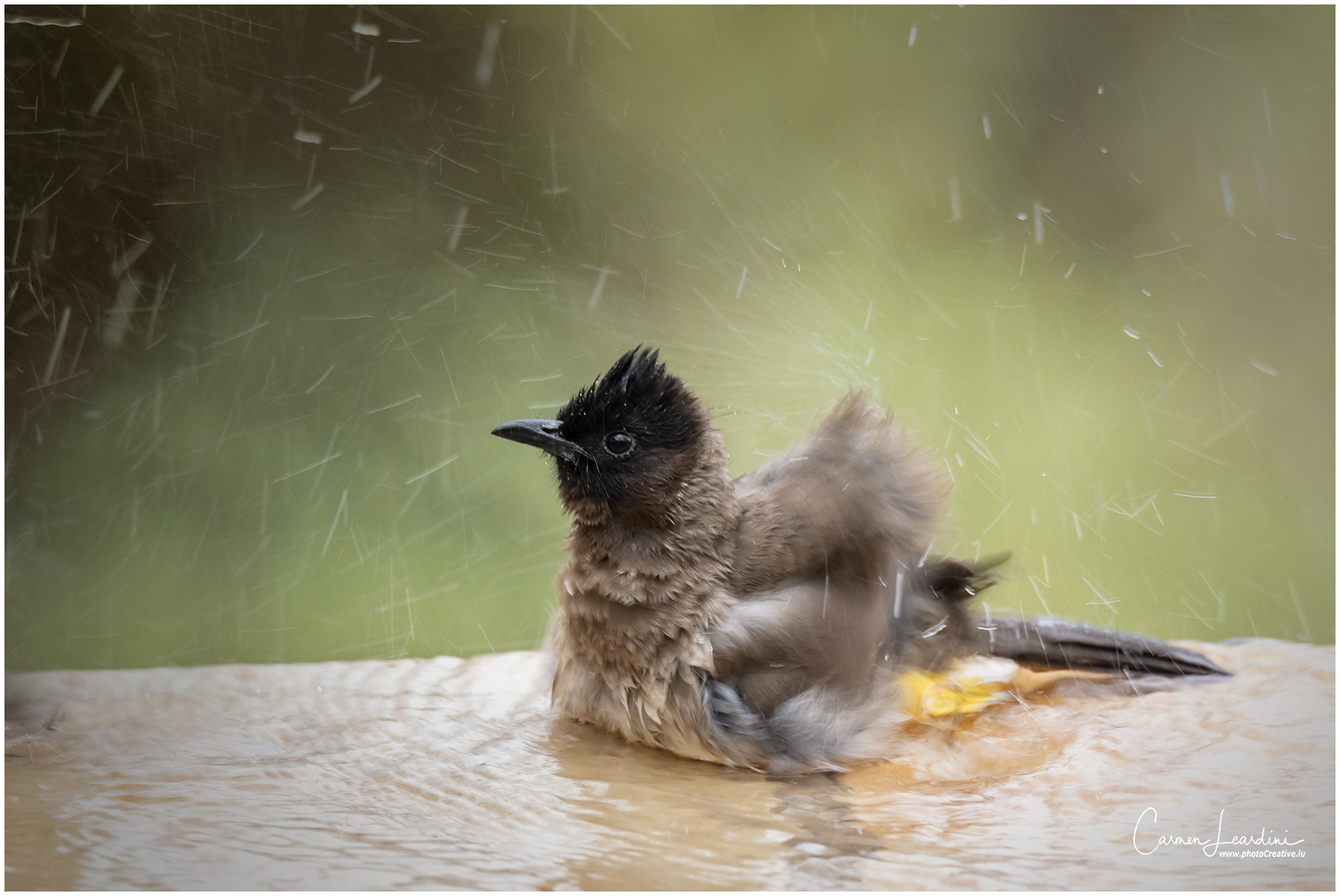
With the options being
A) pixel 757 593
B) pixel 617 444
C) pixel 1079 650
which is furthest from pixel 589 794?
pixel 1079 650

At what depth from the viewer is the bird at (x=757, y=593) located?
84.1 inches

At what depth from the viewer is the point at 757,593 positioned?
A: 2232 millimetres

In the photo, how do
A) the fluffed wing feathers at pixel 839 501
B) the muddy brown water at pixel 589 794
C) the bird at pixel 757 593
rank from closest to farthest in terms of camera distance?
the muddy brown water at pixel 589 794 < the bird at pixel 757 593 < the fluffed wing feathers at pixel 839 501

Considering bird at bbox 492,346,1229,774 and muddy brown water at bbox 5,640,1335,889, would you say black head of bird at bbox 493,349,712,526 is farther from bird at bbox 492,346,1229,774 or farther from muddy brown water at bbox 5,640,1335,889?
muddy brown water at bbox 5,640,1335,889

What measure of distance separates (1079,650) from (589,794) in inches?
52.3

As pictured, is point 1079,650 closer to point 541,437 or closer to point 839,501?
point 839,501

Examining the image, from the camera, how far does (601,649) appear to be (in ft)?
7.30

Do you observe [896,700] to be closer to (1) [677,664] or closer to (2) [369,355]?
(1) [677,664]

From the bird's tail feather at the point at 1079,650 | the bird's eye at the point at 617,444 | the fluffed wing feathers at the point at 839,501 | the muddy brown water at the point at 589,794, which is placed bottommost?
the muddy brown water at the point at 589,794

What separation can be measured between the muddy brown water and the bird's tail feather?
0.08 metres

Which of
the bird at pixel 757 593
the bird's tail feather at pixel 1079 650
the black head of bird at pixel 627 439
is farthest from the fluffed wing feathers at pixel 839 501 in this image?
→ the bird's tail feather at pixel 1079 650

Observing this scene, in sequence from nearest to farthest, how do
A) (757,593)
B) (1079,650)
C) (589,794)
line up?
1. (589,794)
2. (757,593)
3. (1079,650)

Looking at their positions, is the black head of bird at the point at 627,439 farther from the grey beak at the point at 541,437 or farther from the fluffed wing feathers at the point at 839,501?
the fluffed wing feathers at the point at 839,501

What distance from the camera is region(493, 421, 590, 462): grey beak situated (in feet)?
7.47
